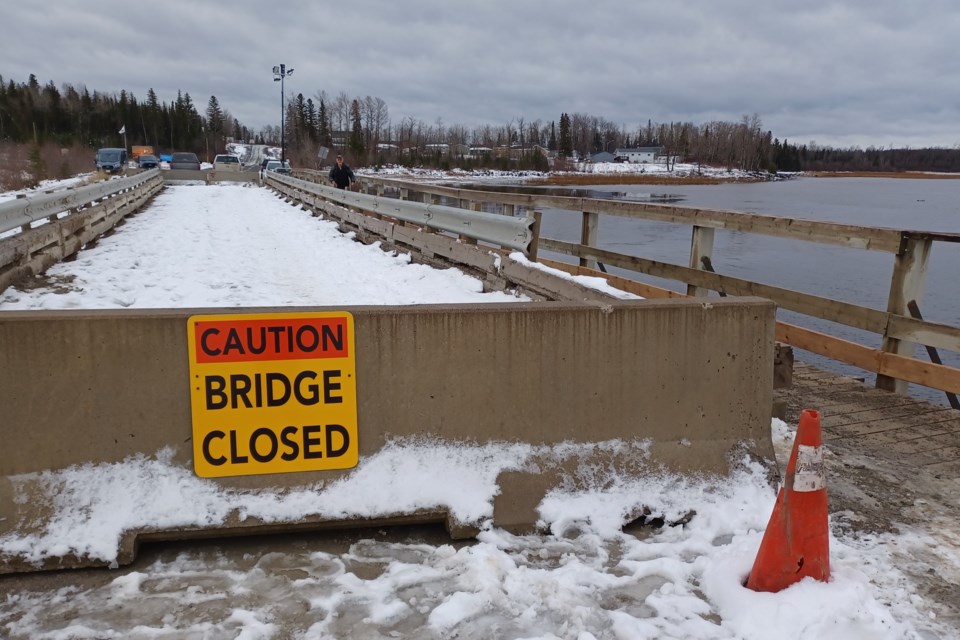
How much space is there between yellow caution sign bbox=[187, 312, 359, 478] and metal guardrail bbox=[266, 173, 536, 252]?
436 centimetres

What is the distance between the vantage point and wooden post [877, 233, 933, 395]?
5496 mm

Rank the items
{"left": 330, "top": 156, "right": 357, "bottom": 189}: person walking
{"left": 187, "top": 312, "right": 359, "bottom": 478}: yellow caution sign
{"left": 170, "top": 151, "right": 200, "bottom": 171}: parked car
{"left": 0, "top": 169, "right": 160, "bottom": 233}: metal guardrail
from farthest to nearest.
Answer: {"left": 170, "top": 151, "right": 200, "bottom": 171}: parked car, {"left": 330, "top": 156, "right": 357, "bottom": 189}: person walking, {"left": 0, "top": 169, "right": 160, "bottom": 233}: metal guardrail, {"left": 187, "top": 312, "right": 359, "bottom": 478}: yellow caution sign

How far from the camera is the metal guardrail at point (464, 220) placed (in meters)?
7.70

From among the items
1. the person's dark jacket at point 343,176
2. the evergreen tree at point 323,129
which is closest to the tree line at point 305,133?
the evergreen tree at point 323,129

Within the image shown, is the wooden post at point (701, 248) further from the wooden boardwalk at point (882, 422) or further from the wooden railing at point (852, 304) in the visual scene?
the wooden boardwalk at point (882, 422)

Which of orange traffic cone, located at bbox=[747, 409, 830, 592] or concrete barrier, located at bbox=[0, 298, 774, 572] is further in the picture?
concrete barrier, located at bbox=[0, 298, 774, 572]

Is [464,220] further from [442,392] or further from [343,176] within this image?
[343,176]

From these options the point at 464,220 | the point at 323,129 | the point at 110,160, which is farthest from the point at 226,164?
the point at 323,129

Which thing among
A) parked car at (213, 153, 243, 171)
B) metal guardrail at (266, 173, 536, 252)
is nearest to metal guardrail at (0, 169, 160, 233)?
metal guardrail at (266, 173, 536, 252)

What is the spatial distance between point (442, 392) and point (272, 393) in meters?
0.85

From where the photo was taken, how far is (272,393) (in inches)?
137

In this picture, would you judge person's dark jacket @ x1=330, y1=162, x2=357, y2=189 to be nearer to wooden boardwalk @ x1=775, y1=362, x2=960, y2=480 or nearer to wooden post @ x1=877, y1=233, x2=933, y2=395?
wooden boardwalk @ x1=775, y1=362, x2=960, y2=480

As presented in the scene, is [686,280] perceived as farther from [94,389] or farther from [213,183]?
[213,183]

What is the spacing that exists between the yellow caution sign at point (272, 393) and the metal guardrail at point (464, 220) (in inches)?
171
